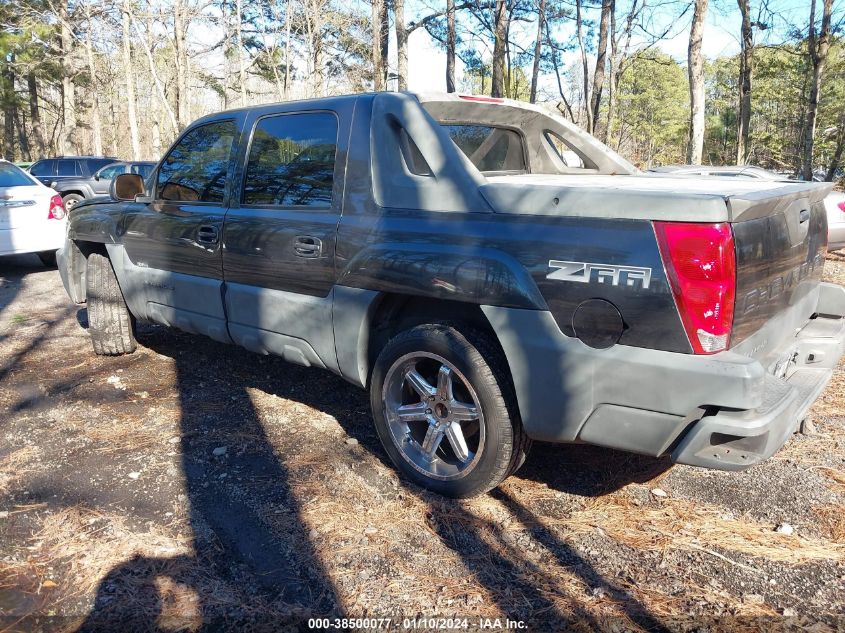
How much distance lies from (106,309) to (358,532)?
11.3 feet

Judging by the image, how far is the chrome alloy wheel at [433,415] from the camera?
3.00 m

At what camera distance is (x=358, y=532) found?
2857mm

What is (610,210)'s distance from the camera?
95.0 inches

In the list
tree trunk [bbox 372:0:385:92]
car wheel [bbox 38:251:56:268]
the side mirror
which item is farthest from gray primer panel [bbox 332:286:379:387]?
tree trunk [bbox 372:0:385:92]

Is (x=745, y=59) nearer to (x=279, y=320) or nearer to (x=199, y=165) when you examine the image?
(x=199, y=165)

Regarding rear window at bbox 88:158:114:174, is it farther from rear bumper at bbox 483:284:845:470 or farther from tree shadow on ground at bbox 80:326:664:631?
rear bumper at bbox 483:284:845:470

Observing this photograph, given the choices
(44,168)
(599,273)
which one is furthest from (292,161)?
(44,168)

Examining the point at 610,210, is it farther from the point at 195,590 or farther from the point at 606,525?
the point at 195,590

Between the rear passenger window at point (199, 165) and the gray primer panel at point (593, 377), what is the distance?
2295mm

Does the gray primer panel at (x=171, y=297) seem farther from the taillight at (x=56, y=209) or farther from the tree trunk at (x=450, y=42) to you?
the tree trunk at (x=450, y=42)

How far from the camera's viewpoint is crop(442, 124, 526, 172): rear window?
383 centimetres

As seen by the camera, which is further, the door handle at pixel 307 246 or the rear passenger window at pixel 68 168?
the rear passenger window at pixel 68 168

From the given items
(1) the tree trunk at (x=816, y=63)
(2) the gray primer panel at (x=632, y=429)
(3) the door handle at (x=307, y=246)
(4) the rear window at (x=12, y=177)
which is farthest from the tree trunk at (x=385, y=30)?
(2) the gray primer panel at (x=632, y=429)

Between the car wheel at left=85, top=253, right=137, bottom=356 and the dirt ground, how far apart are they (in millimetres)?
1024
